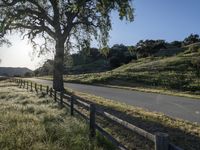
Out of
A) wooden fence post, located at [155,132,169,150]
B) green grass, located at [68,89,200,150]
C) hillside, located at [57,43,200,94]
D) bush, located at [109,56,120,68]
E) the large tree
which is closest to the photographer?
wooden fence post, located at [155,132,169,150]

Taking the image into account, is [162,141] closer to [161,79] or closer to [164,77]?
[161,79]

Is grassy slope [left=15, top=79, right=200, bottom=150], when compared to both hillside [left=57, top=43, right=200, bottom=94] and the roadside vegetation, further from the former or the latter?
hillside [left=57, top=43, right=200, bottom=94]

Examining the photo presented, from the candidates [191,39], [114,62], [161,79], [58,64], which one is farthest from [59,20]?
[191,39]

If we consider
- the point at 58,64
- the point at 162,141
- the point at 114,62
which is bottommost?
the point at 162,141

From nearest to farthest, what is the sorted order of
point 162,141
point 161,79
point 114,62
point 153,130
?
point 162,141, point 153,130, point 161,79, point 114,62

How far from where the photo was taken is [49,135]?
10.0 meters

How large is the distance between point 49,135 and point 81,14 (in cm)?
2233

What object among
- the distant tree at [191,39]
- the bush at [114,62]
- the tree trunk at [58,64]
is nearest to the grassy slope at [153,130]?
the tree trunk at [58,64]

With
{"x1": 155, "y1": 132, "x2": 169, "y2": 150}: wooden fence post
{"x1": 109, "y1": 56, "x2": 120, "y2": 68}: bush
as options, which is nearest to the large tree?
{"x1": 155, "y1": 132, "x2": 169, "y2": 150}: wooden fence post

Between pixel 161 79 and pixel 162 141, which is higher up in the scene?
pixel 161 79

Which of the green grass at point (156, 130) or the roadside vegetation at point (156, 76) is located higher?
the roadside vegetation at point (156, 76)

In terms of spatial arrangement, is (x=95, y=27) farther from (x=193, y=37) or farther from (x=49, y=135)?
(x=193, y=37)

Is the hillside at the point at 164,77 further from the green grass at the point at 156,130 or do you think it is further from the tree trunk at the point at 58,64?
the green grass at the point at 156,130

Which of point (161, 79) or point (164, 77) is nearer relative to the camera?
point (161, 79)
